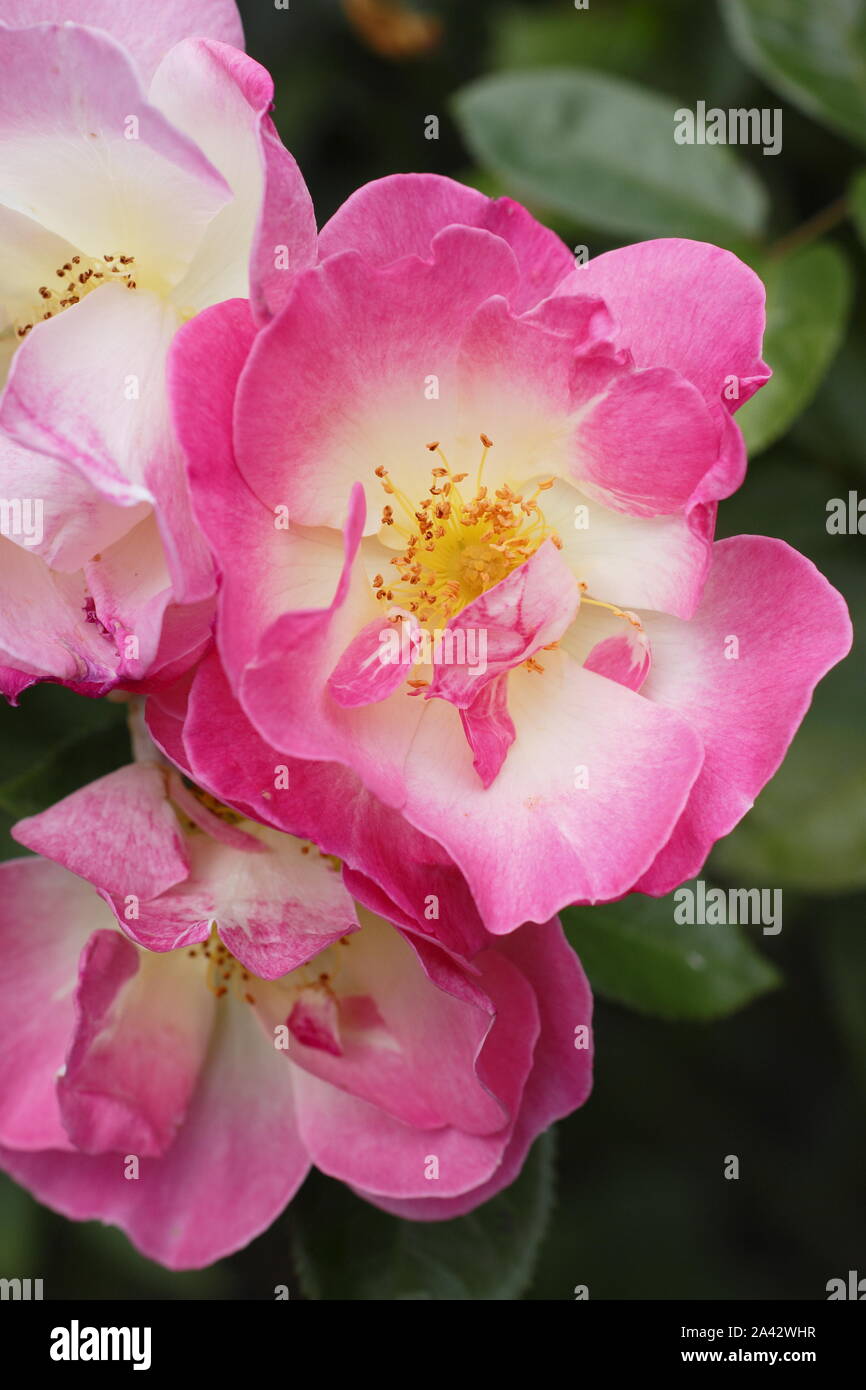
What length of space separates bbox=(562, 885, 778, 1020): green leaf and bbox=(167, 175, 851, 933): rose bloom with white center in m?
→ 0.40

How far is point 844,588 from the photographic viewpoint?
170 cm

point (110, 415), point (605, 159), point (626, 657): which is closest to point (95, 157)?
point (110, 415)

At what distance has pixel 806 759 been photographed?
5.48ft

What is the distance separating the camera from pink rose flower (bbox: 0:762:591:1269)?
96cm

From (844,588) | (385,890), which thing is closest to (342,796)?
(385,890)

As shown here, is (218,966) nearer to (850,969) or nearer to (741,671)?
(741,671)

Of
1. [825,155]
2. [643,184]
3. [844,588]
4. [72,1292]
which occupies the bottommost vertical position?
[72,1292]

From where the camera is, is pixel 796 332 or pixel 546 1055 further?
pixel 796 332

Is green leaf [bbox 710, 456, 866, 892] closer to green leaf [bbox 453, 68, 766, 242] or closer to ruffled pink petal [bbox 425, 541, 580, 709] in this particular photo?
green leaf [bbox 453, 68, 766, 242]

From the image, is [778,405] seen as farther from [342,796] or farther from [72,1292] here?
[72,1292]

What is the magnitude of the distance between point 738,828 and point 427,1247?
0.64 meters

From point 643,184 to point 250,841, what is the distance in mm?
1011

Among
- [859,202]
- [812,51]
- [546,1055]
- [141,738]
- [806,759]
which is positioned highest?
[812,51]

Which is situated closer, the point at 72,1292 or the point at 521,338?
the point at 521,338
